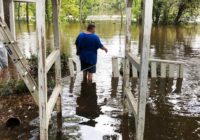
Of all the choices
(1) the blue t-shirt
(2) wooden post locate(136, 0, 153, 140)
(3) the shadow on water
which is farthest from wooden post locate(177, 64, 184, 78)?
(2) wooden post locate(136, 0, 153, 140)

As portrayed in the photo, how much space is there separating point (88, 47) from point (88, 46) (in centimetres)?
4

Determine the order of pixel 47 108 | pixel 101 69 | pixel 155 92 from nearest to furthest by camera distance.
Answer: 1. pixel 47 108
2. pixel 155 92
3. pixel 101 69

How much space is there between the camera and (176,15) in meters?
49.3

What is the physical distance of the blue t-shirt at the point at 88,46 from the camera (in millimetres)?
10365

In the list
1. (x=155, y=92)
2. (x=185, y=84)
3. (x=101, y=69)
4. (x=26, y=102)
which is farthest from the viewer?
(x=101, y=69)

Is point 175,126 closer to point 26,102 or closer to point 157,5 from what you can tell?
point 26,102

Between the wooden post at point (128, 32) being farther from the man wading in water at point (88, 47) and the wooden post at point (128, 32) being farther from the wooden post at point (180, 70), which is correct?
the wooden post at point (180, 70)

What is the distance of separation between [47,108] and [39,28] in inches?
59.1

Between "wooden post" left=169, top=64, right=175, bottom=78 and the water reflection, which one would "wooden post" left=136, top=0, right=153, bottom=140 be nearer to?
the water reflection

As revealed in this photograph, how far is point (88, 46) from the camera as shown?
1052 centimetres

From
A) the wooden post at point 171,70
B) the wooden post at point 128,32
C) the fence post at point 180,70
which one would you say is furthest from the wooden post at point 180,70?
the wooden post at point 128,32

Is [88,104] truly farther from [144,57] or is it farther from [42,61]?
[144,57]

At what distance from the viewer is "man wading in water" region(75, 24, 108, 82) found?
1035 centimetres

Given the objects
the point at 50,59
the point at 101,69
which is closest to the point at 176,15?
the point at 101,69
